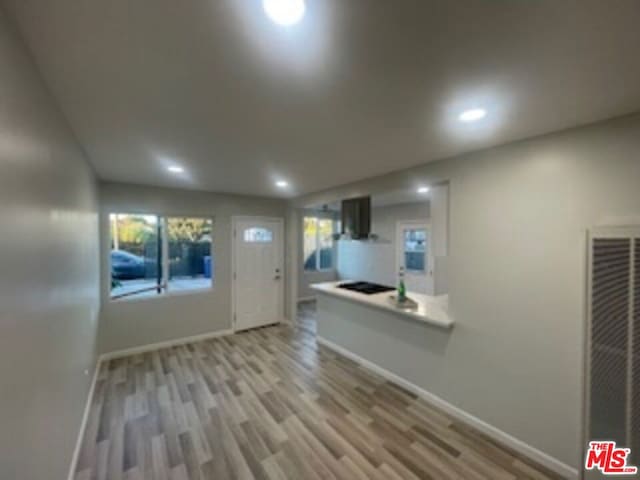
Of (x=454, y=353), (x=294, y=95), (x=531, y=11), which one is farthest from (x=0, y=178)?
(x=454, y=353)

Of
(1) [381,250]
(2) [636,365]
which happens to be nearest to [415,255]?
(1) [381,250]

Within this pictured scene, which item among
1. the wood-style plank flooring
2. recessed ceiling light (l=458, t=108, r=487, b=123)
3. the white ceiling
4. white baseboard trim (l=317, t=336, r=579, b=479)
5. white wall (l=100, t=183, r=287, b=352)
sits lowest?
the wood-style plank flooring

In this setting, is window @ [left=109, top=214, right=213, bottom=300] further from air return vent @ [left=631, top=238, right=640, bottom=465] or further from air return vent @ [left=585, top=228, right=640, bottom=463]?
air return vent @ [left=631, top=238, right=640, bottom=465]

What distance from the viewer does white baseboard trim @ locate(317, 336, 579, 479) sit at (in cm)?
200

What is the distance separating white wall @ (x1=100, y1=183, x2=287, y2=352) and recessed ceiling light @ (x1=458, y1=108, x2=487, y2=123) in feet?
12.9

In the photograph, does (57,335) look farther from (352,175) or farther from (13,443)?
(352,175)

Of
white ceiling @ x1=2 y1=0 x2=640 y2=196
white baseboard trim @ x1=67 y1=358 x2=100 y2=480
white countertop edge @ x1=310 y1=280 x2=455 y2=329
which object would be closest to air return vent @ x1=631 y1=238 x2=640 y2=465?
white ceiling @ x1=2 y1=0 x2=640 y2=196

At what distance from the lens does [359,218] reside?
409 centimetres

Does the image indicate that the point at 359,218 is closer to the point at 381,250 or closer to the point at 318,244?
the point at 381,250

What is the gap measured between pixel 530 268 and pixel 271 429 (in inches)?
100

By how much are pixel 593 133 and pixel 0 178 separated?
315 cm

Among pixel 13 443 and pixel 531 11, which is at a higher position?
pixel 531 11

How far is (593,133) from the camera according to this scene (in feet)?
6.11

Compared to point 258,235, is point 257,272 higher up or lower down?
lower down
